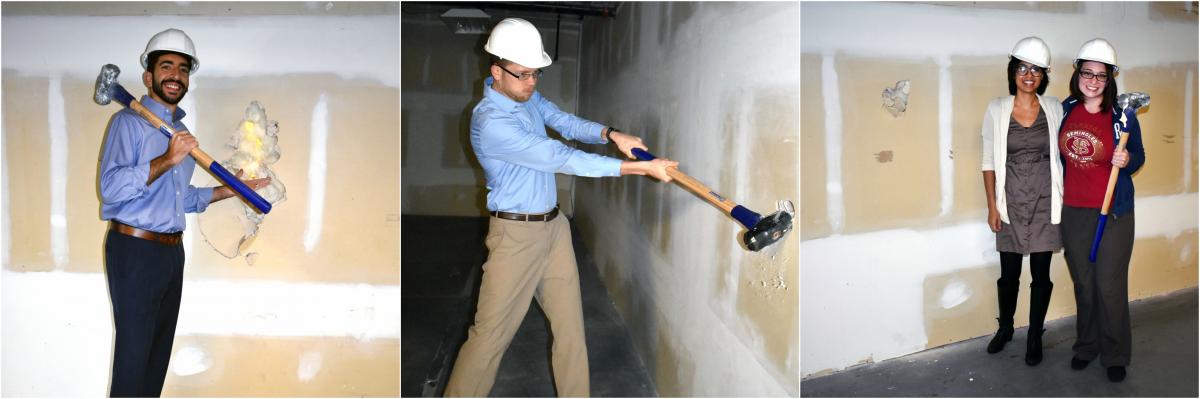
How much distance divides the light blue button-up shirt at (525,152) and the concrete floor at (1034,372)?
78 centimetres

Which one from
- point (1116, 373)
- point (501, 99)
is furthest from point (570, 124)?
point (1116, 373)

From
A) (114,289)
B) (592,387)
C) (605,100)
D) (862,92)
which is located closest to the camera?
(862,92)

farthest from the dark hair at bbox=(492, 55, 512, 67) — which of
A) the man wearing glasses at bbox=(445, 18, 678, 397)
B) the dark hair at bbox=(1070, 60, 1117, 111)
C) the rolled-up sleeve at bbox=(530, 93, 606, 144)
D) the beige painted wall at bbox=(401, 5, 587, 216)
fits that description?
the beige painted wall at bbox=(401, 5, 587, 216)

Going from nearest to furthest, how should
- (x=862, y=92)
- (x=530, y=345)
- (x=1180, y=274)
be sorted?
(x=1180, y=274), (x=862, y=92), (x=530, y=345)

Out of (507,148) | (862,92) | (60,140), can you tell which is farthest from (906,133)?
(60,140)

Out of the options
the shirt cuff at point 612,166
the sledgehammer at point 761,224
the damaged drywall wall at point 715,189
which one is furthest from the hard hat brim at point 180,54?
the sledgehammer at point 761,224

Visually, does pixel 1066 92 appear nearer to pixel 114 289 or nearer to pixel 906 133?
pixel 906 133

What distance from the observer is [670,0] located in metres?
2.32

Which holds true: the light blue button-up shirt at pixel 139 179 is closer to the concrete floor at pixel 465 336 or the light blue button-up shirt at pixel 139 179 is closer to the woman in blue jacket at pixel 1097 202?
the concrete floor at pixel 465 336

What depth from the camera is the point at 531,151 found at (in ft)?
6.03

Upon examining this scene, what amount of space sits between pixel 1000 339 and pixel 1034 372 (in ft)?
0.36

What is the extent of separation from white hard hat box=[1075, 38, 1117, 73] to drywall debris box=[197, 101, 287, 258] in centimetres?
198

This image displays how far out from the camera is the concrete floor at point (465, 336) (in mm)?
2639

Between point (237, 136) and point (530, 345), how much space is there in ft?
4.94
